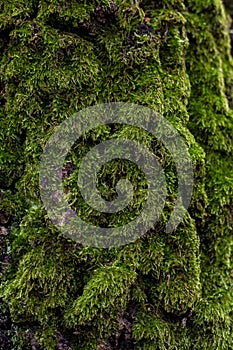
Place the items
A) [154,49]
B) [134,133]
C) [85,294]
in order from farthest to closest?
[154,49] → [134,133] → [85,294]

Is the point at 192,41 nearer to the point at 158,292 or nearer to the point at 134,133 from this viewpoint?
the point at 134,133

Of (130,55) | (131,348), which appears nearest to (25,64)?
(130,55)

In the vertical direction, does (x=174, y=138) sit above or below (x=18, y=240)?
above

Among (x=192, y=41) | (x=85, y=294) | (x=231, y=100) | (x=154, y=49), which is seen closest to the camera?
(x=85, y=294)

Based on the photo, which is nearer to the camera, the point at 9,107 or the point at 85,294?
the point at 85,294

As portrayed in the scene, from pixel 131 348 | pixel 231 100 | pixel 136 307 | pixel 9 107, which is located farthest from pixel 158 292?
pixel 231 100

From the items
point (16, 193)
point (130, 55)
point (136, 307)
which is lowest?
point (136, 307)

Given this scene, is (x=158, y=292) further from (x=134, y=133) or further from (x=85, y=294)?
(x=134, y=133)
